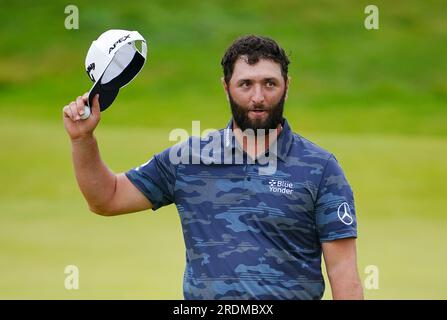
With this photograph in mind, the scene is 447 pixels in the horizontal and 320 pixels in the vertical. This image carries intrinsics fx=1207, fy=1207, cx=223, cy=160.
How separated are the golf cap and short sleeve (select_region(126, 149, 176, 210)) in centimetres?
34

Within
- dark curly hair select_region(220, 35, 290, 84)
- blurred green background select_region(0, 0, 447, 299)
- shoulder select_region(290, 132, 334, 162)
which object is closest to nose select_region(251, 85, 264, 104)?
dark curly hair select_region(220, 35, 290, 84)

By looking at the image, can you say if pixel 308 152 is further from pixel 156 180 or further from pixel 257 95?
pixel 156 180

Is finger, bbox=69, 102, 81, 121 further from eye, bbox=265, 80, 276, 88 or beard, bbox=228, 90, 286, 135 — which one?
eye, bbox=265, 80, 276, 88

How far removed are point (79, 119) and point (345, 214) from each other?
A: 3.48ft

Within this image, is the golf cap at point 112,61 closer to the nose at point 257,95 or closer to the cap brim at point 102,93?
the cap brim at point 102,93

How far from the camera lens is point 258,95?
4641mm

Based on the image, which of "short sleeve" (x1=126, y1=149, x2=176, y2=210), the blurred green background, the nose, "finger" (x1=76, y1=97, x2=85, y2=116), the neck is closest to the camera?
"finger" (x1=76, y1=97, x2=85, y2=116)

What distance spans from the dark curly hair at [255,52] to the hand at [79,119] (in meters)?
0.58

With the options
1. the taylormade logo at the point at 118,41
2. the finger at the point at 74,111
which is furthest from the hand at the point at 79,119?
the taylormade logo at the point at 118,41

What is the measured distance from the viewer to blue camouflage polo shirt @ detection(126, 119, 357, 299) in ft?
14.8

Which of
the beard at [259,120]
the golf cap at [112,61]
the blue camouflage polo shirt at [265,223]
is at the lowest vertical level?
the blue camouflage polo shirt at [265,223]

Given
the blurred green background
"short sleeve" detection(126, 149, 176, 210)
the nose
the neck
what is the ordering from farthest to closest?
the blurred green background
"short sleeve" detection(126, 149, 176, 210)
the neck
the nose

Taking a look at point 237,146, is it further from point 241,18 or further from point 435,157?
A: point 241,18

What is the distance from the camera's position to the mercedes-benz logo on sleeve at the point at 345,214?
14.9 ft
